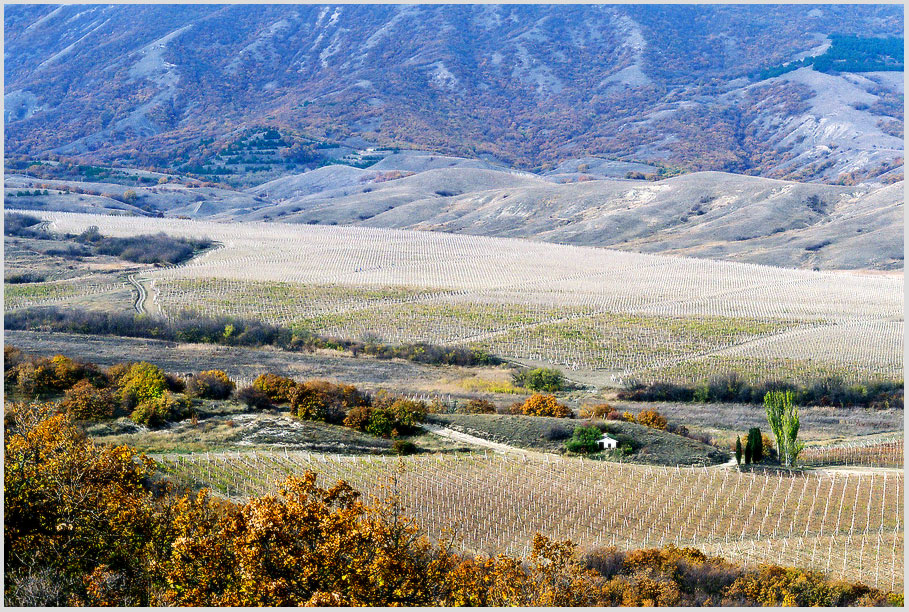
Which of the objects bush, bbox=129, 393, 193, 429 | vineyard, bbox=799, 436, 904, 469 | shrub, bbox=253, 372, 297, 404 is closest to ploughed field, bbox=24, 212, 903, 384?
vineyard, bbox=799, 436, 904, 469

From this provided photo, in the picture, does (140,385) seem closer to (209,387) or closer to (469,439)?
(209,387)

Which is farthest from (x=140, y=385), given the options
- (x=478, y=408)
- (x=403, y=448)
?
(x=478, y=408)

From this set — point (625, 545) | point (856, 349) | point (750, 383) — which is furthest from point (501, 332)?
point (625, 545)

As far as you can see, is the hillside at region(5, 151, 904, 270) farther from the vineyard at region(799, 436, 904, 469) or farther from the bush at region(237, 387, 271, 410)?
the bush at region(237, 387, 271, 410)

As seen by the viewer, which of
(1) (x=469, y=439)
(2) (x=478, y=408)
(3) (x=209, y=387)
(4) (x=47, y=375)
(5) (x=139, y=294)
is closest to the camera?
(1) (x=469, y=439)

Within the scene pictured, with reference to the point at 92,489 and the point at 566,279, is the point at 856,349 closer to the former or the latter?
the point at 566,279

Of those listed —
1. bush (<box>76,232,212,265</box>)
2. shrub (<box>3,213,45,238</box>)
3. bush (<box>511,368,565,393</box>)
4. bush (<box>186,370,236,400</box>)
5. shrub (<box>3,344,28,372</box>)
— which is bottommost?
bush (<box>511,368,565,393</box>)
